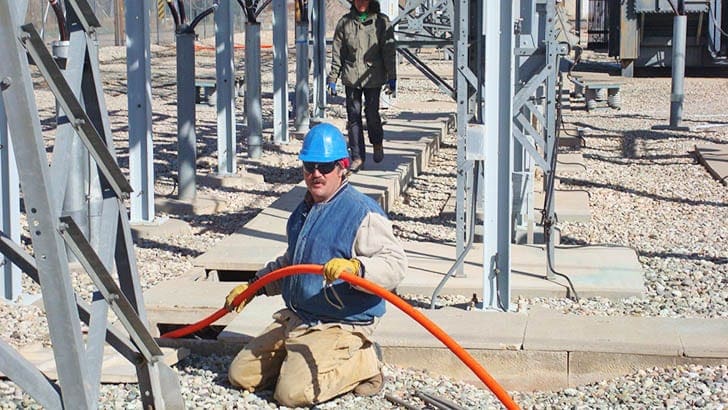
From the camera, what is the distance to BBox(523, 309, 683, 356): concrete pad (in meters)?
5.68

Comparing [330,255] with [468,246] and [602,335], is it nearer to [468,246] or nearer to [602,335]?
[602,335]

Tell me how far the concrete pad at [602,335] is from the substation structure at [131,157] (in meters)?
0.67

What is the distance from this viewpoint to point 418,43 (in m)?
11.2

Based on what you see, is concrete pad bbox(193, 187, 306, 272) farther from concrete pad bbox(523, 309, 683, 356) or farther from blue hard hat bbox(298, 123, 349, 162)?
blue hard hat bbox(298, 123, 349, 162)

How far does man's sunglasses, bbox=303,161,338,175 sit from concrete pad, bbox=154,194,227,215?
208 inches

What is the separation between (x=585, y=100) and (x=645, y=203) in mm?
9882

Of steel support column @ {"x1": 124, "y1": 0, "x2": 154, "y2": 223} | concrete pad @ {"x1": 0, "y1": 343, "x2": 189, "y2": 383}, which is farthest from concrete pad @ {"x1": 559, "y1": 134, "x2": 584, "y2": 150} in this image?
concrete pad @ {"x1": 0, "y1": 343, "x2": 189, "y2": 383}

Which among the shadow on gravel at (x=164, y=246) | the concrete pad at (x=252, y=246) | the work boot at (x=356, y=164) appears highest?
the work boot at (x=356, y=164)

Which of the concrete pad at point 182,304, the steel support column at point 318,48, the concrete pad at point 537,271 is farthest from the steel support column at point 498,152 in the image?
the steel support column at point 318,48

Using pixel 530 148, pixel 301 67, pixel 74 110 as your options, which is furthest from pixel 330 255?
pixel 301 67

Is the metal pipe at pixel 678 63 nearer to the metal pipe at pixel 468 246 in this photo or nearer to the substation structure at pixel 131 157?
the substation structure at pixel 131 157

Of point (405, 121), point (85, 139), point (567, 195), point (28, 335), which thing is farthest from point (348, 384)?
point (405, 121)

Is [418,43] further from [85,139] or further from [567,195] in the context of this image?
[85,139]

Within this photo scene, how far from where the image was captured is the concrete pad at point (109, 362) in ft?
18.1
